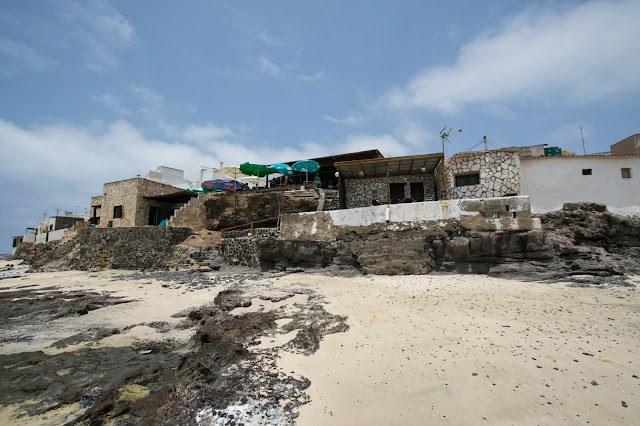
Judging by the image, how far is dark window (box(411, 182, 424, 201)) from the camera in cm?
1936

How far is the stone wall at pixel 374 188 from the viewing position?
19453mm

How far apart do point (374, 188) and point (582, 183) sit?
1117 cm

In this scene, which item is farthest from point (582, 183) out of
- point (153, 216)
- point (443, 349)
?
point (153, 216)

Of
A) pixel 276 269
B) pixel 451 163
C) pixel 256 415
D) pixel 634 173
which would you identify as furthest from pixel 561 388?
pixel 634 173

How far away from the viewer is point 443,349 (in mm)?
4664

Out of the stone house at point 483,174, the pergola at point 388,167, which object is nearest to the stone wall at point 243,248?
the pergola at point 388,167

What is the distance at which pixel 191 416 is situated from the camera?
10.9ft

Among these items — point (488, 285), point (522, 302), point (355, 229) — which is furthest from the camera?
point (355, 229)

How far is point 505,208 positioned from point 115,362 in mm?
12936

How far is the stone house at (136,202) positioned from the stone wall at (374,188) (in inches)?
611

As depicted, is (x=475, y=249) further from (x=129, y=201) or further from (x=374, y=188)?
(x=129, y=201)

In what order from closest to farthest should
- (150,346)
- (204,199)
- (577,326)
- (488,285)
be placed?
1. (577,326)
2. (150,346)
3. (488,285)
4. (204,199)

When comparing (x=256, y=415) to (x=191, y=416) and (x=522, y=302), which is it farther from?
(x=522, y=302)

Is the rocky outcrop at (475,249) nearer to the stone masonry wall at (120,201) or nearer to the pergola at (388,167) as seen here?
the pergola at (388,167)
